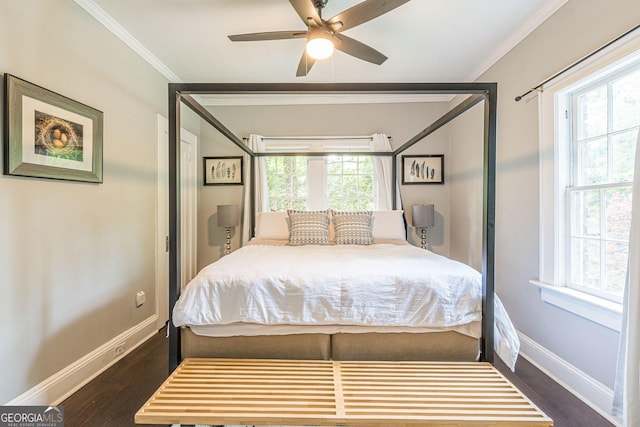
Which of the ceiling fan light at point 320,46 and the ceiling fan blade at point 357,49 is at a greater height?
the ceiling fan blade at point 357,49

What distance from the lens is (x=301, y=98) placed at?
11.4 feet

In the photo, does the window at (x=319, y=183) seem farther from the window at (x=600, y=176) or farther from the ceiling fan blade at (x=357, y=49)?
the window at (x=600, y=176)

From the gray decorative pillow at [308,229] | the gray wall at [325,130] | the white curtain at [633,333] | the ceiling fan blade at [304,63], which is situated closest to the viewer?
the white curtain at [633,333]

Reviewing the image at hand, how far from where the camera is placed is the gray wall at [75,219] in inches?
57.2

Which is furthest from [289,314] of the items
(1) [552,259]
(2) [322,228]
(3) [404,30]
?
(3) [404,30]

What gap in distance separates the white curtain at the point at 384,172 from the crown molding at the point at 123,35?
2389 millimetres

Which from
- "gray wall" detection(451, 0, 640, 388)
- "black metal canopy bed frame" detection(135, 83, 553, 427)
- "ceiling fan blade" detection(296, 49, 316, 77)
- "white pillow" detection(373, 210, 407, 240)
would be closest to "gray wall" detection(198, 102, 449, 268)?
"white pillow" detection(373, 210, 407, 240)

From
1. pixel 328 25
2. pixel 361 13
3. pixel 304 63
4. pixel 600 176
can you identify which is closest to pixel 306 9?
pixel 328 25

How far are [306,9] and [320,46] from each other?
0.22m

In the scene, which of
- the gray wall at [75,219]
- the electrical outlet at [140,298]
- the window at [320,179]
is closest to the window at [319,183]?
the window at [320,179]

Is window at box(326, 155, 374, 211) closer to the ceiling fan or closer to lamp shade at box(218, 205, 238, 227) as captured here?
lamp shade at box(218, 205, 238, 227)

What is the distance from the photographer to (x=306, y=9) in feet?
5.16

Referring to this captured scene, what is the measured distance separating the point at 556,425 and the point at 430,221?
204 cm

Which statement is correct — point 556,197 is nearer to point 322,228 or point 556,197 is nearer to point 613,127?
point 613,127
